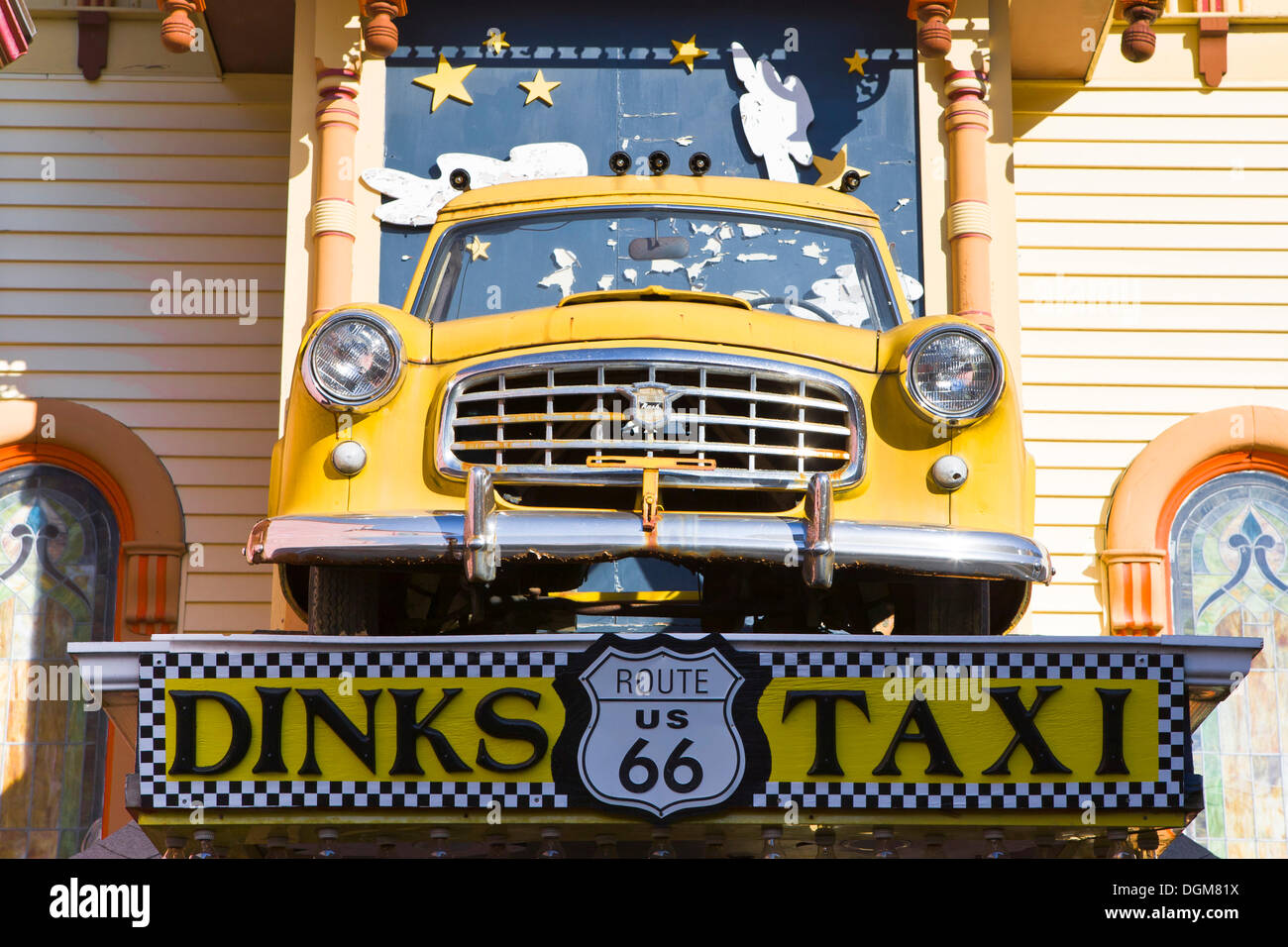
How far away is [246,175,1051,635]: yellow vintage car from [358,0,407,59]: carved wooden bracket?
3356 millimetres

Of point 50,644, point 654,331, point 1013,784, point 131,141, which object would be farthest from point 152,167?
point 1013,784

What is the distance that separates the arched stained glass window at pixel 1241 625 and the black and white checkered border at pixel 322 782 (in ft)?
18.1

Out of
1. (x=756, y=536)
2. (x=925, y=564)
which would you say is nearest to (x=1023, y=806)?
(x=925, y=564)

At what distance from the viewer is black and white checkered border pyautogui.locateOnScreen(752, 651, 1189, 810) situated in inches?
163

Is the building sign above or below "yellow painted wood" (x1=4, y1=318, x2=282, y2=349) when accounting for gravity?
below

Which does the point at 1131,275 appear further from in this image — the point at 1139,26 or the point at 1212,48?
the point at 1139,26

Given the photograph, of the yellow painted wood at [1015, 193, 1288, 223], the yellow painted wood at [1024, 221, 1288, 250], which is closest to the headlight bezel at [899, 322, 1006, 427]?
the yellow painted wood at [1015, 193, 1288, 223]

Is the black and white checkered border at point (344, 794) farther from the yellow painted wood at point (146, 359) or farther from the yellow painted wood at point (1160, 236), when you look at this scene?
the yellow painted wood at point (1160, 236)

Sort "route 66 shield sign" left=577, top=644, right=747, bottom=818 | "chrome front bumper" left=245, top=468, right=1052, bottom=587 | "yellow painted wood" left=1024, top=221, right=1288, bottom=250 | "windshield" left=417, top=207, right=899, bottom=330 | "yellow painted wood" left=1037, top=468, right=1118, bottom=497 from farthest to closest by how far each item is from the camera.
Answer: "yellow painted wood" left=1024, top=221, right=1288, bottom=250, "yellow painted wood" left=1037, top=468, right=1118, bottom=497, "windshield" left=417, top=207, right=899, bottom=330, "chrome front bumper" left=245, top=468, right=1052, bottom=587, "route 66 shield sign" left=577, top=644, right=747, bottom=818

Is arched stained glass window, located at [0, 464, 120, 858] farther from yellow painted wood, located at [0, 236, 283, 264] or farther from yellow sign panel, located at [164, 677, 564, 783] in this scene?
yellow sign panel, located at [164, 677, 564, 783]

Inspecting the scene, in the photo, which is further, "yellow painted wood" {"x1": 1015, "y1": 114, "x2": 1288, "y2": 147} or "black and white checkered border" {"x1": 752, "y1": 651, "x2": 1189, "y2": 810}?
"yellow painted wood" {"x1": 1015, "y1": 114, "x2": 1288, "y2": 147}

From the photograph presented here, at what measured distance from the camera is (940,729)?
4172 mm

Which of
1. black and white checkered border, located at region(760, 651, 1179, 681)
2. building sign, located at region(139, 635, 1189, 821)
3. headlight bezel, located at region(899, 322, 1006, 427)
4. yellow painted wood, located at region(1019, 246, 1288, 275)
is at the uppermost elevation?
yellow painted wood, located at region(1019, 246, 1288, 275)

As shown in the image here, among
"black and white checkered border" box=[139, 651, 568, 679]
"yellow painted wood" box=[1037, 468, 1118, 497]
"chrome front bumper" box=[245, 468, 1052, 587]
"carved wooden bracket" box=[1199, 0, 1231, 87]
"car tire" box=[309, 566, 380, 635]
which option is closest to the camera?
"black and white checkered border" box=[139, 651, 568, 679]
